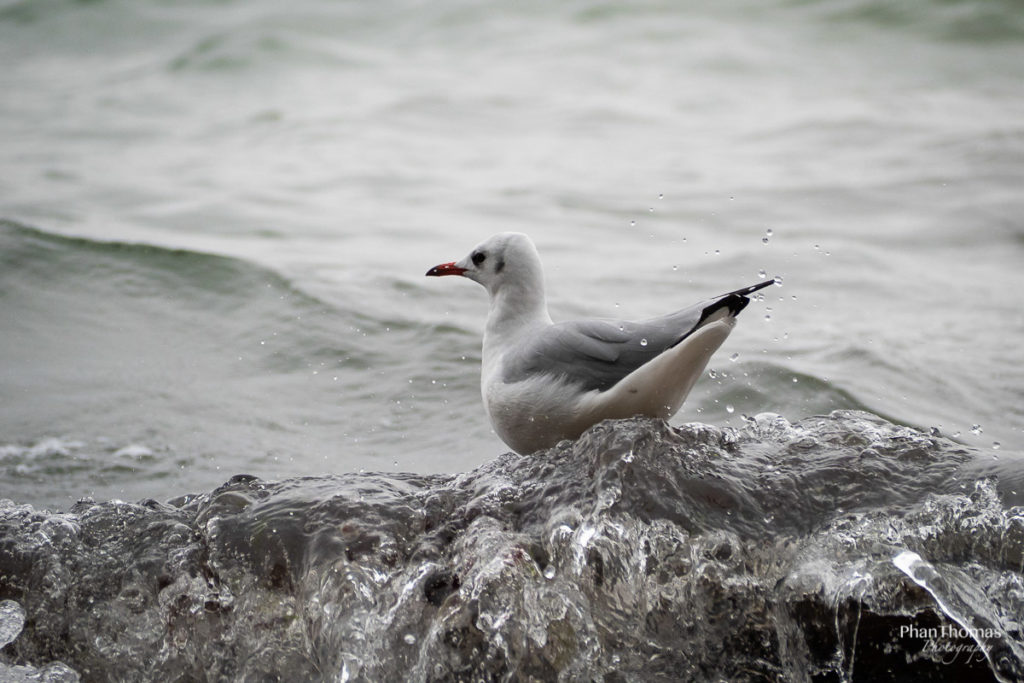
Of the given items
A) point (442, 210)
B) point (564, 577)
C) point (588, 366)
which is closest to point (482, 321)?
point (442, 210)

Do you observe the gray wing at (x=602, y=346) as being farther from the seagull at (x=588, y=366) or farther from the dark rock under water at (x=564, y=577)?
the dark rock under water at (x=564, y=577)

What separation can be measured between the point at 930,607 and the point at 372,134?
9.44 meters

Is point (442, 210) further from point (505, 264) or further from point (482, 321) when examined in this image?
point (505, 264)

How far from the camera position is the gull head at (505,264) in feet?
12.4

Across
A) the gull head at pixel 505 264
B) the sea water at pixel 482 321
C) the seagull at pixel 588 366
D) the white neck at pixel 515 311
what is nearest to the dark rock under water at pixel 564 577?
the sea water at pixel 482 321

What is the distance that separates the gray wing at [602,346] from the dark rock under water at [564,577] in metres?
0.21

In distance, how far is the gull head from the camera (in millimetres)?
3771

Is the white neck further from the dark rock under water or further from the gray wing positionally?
the dark rock under water

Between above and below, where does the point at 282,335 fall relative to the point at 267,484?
below

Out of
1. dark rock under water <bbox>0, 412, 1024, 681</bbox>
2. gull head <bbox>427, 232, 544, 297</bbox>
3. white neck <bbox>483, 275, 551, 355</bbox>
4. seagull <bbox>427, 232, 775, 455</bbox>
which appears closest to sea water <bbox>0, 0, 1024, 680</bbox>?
dark rock under water <bbox>0, 412, 1024, 681</bbox>

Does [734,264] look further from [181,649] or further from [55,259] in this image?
[181,649]

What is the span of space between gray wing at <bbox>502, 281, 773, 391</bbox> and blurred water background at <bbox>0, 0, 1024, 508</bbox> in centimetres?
97

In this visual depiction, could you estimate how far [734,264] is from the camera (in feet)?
24.2

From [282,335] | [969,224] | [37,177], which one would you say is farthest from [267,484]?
[37,177]
